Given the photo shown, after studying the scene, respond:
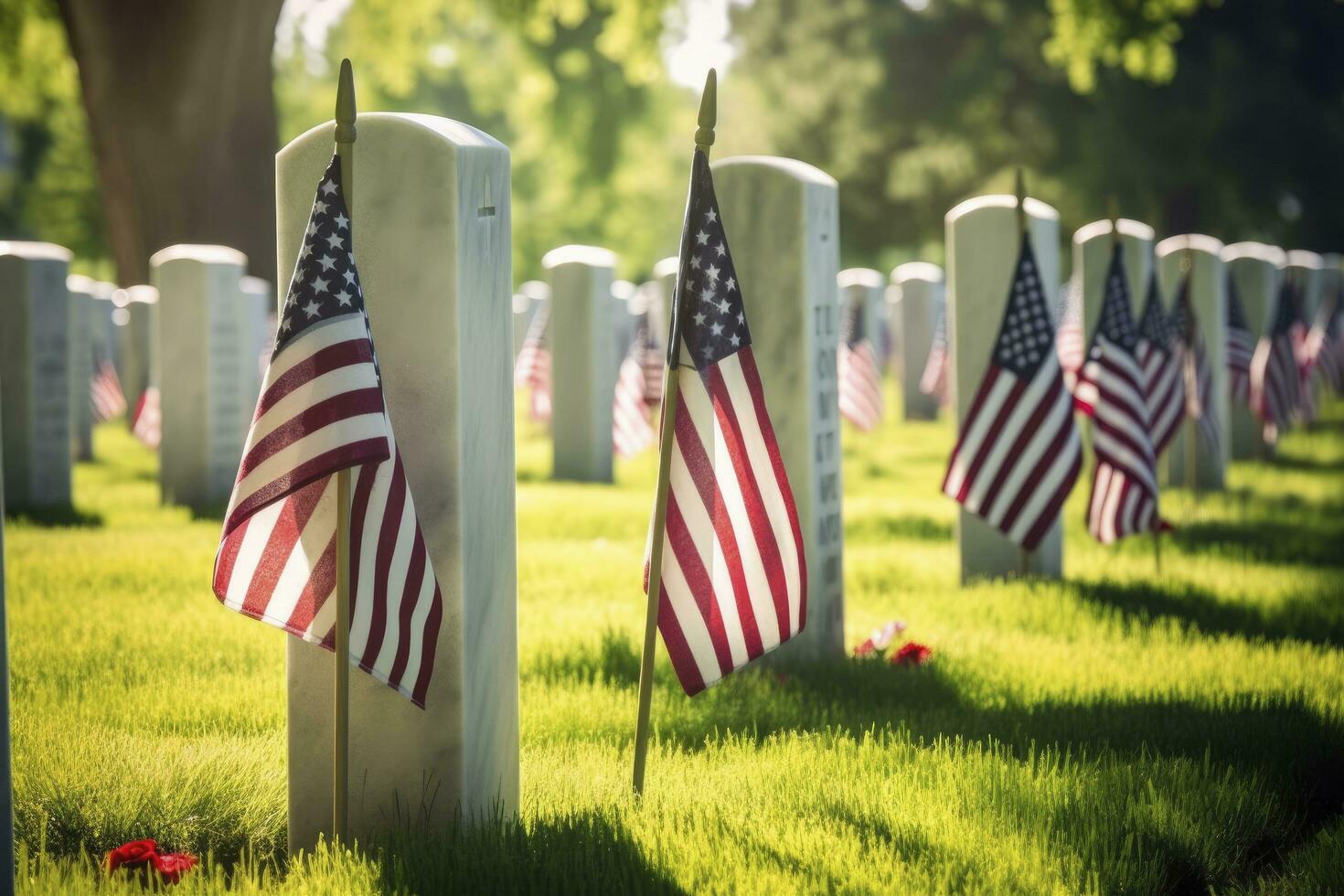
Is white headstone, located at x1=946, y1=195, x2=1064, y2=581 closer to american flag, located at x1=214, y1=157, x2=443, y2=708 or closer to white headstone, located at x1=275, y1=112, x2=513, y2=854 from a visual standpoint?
white headstone, located at x1=275, y1=112, x2=513, y2=854

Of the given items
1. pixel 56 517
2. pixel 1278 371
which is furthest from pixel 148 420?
pixel 1278 371

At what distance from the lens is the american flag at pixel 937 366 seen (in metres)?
17.7

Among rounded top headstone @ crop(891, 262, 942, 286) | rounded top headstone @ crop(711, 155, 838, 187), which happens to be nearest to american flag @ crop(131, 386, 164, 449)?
rounded top headstone @ crop(891, 262, 942, 286)

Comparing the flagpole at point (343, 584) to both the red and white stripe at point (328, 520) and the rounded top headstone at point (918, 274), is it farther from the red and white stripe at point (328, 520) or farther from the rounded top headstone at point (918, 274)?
the rounded top headstone at point (918, 274)

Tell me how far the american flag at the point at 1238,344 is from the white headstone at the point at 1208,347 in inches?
38.7

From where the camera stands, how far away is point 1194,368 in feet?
33.9

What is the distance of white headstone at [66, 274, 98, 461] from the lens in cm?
1348

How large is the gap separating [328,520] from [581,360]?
8403 mm

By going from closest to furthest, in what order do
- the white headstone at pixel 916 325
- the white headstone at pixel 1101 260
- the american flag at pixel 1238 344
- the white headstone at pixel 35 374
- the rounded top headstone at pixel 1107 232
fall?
the white headstone at pixel 1101 260 < the rounded top headstone at pixel 1107 232 < the white headstone at pixel 35 374 < the american flag at pixel 1238 344 < the white headstone at pixel 916 325

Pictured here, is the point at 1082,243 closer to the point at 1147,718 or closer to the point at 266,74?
the point at 1147,718

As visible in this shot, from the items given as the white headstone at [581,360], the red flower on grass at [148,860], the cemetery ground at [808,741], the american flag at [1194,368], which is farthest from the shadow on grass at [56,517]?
the american flag at [1194,368]

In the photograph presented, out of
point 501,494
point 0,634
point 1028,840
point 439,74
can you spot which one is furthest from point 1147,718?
point 439,74

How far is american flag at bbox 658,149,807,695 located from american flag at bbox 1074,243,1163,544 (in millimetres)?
3798

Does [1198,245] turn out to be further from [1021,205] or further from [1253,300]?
[1021,205]
